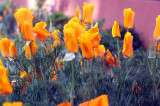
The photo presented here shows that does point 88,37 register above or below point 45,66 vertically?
above

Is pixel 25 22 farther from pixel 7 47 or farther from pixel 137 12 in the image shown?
pixel 137 12

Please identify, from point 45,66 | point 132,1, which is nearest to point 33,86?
point 45,66

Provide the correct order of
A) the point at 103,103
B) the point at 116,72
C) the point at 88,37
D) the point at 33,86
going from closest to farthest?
the point at 103,103 < the point at 88,37 < the point at 33,86 < the point at 116,72

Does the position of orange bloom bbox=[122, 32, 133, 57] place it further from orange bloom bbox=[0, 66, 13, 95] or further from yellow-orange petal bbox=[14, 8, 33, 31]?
orange bloom bbox=[0, 66, 13, 95]

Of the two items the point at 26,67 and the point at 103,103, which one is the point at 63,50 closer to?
the point at 26,67

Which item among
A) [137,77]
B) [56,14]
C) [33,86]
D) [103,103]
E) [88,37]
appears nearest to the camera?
[103,103]

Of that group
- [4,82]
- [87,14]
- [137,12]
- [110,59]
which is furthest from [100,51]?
[137,12]

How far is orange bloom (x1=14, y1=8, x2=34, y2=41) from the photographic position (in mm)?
1099

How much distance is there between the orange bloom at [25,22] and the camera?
3.60 ft

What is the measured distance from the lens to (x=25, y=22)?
110cm

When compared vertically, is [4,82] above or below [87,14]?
below

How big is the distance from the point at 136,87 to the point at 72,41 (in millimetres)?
389

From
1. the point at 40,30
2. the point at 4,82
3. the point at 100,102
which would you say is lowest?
the point at 100,102

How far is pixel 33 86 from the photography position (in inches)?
41.6
